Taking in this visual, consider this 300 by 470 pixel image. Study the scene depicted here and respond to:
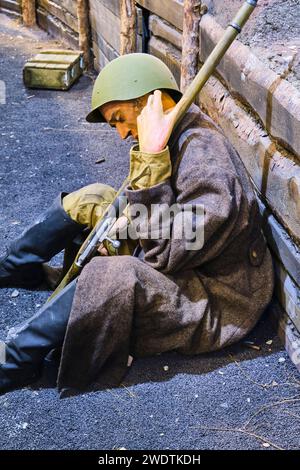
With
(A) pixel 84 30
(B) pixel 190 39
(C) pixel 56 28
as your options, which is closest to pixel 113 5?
(A) pixel 84 30

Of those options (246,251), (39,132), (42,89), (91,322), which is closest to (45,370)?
(91,322)

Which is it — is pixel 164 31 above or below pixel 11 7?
above

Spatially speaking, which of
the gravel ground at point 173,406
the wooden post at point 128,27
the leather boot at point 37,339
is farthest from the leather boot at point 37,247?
the wooden post at point 128,27

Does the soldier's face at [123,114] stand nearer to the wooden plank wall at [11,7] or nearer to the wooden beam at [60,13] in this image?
the wooden beam at [60,13]

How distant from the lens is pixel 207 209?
2.92 m

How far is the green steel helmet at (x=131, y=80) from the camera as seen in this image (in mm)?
3055

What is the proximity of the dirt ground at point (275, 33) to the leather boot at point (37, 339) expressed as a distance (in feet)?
4.71

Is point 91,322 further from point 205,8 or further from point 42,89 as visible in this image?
point 42,89

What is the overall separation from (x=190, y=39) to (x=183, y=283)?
2217mm

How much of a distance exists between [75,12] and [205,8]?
454cm

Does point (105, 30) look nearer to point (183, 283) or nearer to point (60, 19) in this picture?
point (60, 19)

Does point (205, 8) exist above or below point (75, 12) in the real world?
above

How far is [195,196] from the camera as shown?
298 centimetres
